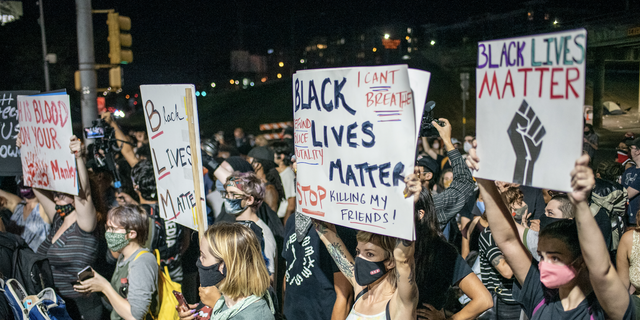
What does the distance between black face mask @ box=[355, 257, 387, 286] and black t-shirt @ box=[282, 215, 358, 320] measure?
2.58ft

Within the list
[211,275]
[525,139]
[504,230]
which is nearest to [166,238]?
[211,275]

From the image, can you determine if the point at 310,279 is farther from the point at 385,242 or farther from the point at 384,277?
the point at 385,242

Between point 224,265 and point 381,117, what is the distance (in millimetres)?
1403

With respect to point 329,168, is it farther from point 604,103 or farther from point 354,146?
point 604,103

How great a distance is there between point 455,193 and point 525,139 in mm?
1690

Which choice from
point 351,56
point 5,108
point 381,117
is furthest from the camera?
point 351,56

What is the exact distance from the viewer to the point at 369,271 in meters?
A: 2.78

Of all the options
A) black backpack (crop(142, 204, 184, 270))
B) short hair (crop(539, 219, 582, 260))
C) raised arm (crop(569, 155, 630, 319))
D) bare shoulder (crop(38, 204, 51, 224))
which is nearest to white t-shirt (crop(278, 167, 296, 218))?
black backpack (crop(142, 204, 184, 270))

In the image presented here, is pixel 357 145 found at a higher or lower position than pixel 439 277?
higher

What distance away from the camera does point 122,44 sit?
28.6 ft

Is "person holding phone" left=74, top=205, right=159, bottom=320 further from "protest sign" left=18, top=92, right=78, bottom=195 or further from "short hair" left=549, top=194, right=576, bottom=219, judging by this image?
"short hair" left=549, top=194, right=576, bottom=219

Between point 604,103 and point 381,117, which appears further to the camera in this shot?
point 604,103

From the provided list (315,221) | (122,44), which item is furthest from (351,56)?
(315,221)

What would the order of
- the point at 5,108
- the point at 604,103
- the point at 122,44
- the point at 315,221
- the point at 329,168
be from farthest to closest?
1. the point at 604,103
2. the point at 122,44
3. the point at 5,108
4. the point at 315,221
5. the point at 329,168
